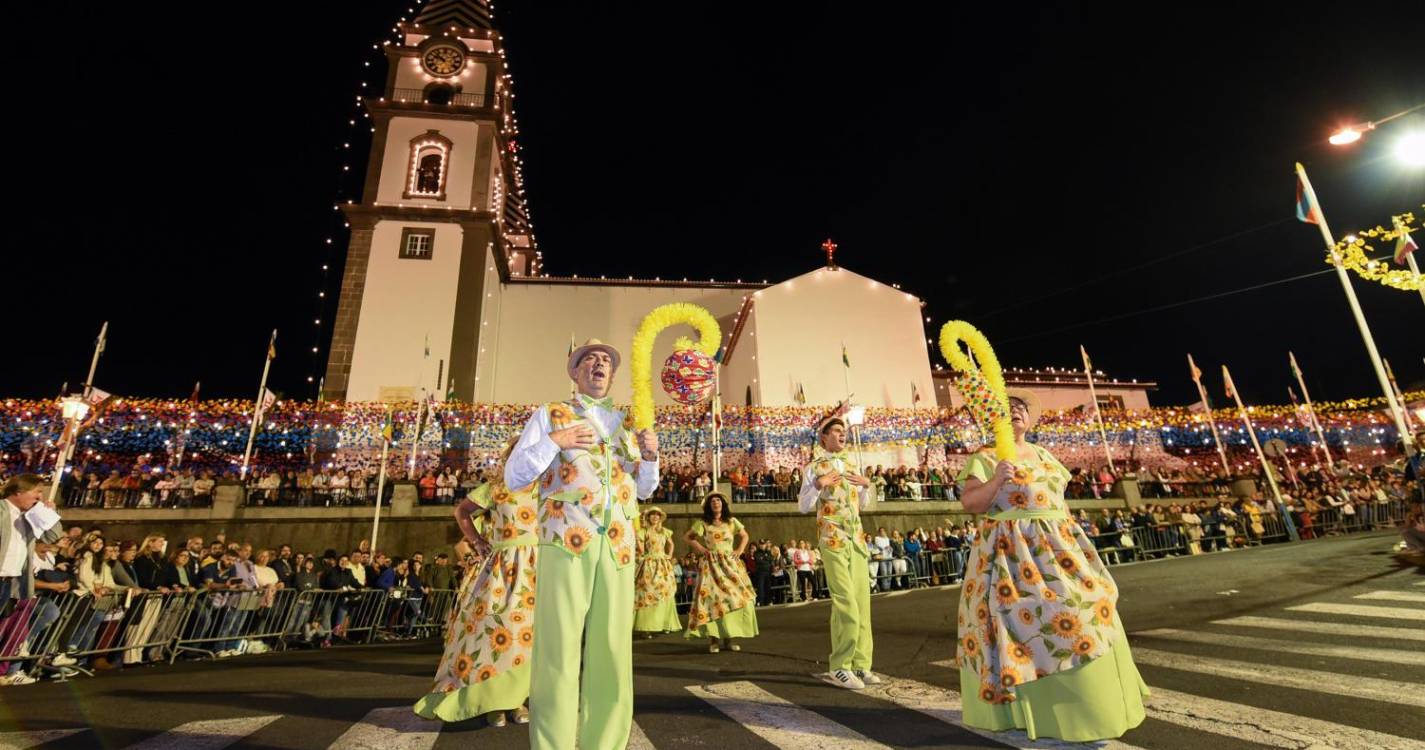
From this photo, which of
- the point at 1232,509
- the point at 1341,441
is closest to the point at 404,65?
the point at 1232,509

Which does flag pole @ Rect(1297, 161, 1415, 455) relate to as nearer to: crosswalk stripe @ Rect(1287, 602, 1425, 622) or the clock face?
crosswalk stripe @ Rect(1287, 602, 1425, 622)

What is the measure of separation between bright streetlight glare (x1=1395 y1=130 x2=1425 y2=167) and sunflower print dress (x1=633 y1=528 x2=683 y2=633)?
1193cm

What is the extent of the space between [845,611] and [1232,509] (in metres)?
21.2

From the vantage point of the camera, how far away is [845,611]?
212 inches

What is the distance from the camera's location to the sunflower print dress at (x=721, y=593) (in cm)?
768

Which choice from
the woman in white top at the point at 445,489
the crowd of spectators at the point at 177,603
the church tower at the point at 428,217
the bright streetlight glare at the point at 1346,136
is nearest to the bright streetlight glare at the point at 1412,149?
the bright streetlight glare at the point at 1346,136

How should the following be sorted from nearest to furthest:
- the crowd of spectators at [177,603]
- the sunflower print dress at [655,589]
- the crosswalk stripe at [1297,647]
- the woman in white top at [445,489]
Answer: the crosswalk stripe at [1297,647]
the crowd of spectators at [177,603]
the sunflower print dress at [655,589]
the woman in white top at [445,489]

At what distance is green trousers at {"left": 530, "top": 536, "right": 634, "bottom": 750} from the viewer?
9.00ft

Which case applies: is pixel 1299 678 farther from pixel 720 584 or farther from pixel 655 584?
pixel 655 584

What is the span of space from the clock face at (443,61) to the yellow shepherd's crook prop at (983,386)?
34.8 m

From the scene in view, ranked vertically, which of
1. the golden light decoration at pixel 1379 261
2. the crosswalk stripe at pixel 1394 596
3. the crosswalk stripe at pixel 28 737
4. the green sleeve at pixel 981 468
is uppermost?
the golden light decoration at pixel 1379 261

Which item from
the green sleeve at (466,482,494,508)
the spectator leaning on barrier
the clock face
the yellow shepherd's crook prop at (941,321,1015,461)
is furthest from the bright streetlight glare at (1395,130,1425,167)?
the clock face

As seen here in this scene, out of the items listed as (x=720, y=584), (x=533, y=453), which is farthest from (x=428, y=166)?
(x=533, y=453)

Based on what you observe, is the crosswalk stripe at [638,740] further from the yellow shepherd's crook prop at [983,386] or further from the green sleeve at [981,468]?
the yellow shepherd's crook prop at [983,386]
